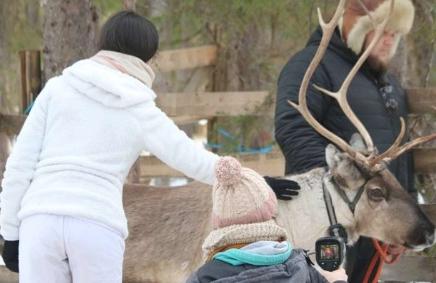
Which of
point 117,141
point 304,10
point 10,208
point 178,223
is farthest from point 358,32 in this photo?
point 304,10

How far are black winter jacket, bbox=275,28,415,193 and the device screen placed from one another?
1.74 m

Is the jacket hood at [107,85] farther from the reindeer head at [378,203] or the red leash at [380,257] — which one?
the red leash at [380,257]

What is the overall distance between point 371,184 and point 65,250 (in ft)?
5.44

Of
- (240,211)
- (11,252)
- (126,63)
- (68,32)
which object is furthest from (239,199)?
(68,32)

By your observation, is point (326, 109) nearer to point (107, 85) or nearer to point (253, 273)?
point (107, 85)

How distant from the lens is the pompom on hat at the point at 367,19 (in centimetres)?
468

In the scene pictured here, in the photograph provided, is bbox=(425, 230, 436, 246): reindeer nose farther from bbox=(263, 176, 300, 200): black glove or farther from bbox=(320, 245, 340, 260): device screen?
bbox=(320, 245, 340, 260): device screen

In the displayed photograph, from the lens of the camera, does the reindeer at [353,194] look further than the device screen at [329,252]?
Yes

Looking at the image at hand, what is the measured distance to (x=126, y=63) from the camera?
3.47 m

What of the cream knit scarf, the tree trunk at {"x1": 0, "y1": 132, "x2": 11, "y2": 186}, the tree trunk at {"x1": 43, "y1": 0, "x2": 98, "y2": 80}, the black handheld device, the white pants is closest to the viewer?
the black handheld device

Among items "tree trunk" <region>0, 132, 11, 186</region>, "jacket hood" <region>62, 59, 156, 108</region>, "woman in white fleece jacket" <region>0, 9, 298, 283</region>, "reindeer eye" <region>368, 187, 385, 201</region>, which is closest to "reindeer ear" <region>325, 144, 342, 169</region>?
"reindeer eye" <region>368, 187, 385, 201</region>

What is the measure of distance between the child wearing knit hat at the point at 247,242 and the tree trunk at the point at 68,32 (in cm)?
325

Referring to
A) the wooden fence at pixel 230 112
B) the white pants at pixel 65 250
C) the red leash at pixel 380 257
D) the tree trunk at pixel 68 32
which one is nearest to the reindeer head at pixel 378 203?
the red leash at pixel 380 257

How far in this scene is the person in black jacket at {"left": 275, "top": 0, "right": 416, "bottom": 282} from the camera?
15.0ft
